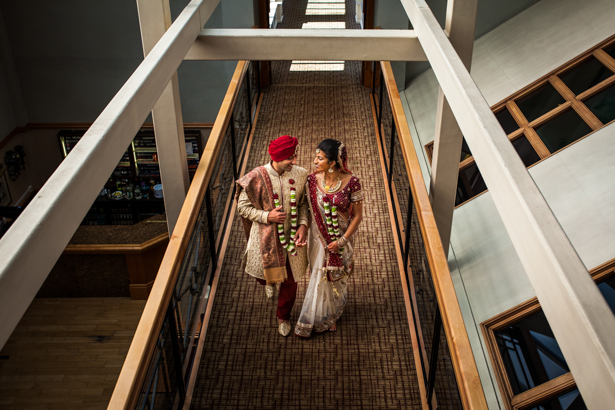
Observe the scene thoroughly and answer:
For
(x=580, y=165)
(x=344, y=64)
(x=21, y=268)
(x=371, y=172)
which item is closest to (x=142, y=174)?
(x=344, y=64)

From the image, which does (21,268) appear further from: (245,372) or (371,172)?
(371,172)

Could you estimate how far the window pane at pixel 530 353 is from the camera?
149 inches

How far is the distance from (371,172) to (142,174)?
6.84 m

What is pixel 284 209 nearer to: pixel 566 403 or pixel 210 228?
pixel 210 228

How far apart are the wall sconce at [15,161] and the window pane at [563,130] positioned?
936 centimetres

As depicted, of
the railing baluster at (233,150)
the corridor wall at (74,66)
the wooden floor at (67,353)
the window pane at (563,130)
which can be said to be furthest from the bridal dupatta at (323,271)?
the corridor wall at (74,66)

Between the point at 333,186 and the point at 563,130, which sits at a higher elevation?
the point at 563,130

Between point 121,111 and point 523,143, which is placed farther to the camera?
point 523,143

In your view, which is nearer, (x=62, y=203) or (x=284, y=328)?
(x=62, y=203)

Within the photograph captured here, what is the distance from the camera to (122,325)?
24.1 ft

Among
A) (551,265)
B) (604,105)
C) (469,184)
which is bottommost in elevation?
(551,265)

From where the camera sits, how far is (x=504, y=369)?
3.99 m

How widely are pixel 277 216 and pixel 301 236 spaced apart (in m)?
0.21

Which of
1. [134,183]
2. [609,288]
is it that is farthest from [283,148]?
[134,183]
